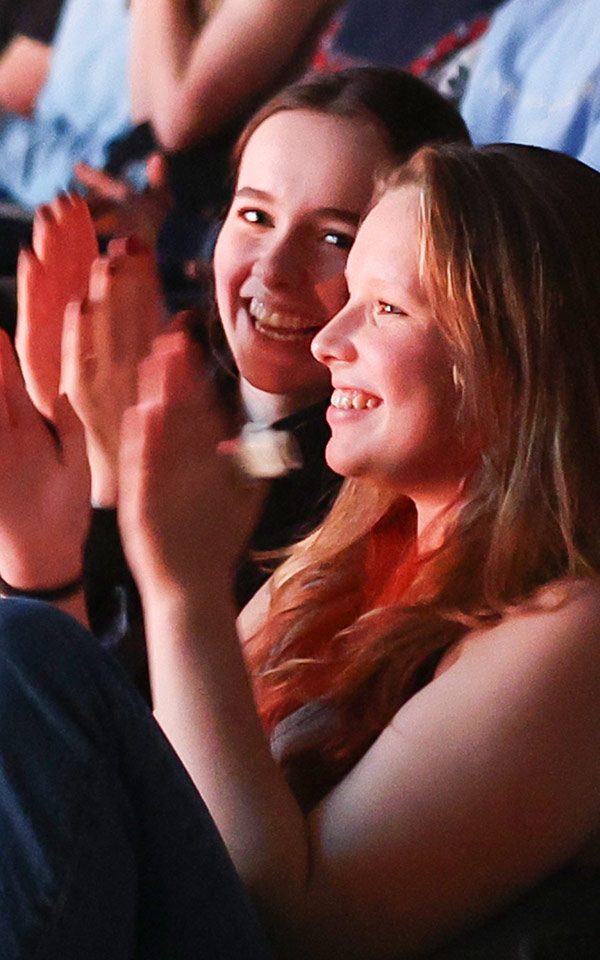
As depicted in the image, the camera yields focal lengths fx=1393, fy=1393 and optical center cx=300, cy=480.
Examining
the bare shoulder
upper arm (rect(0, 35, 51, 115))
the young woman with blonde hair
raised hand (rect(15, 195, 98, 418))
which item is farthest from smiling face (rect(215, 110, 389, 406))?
upper arm (rect(0, 35, 51, 115))

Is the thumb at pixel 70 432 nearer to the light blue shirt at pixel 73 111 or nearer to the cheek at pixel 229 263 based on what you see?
the cheek at pixel 229 263

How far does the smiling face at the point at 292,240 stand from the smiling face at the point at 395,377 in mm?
291

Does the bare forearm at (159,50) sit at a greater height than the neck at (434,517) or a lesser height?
lesser

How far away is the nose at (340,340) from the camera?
0.97m

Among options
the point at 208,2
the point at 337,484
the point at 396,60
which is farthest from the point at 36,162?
the point at 337,484

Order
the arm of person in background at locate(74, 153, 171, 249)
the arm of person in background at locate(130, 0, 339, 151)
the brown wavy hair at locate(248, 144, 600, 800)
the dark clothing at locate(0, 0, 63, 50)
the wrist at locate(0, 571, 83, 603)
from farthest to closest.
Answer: the dark clothing at locate(0, 0, 63, 50) < the arm of person in background at locate(74, 153, 171, 249) < the arm of person in background at locate(130, 0, 339, 151) < the wrist at locate(0, 571, 83, 603) < the brown wavy hair at locate(248, 144, 600, 800)

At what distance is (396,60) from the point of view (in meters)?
1.58

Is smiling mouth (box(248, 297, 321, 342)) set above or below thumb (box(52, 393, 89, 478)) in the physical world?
below

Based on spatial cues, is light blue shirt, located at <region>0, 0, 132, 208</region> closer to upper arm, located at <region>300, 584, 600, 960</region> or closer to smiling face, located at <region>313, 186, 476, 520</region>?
smiling face, located at <region>313, 186, 476, 520</region>

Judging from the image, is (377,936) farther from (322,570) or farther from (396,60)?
(396,60)

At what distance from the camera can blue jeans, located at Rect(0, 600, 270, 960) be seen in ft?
2.35

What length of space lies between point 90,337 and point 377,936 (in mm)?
520

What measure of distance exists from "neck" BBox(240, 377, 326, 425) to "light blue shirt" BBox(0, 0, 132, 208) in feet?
2.43

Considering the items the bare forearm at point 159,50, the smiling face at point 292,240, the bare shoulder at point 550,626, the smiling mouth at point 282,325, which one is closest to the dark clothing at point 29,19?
the bare forearm at point 159,50
